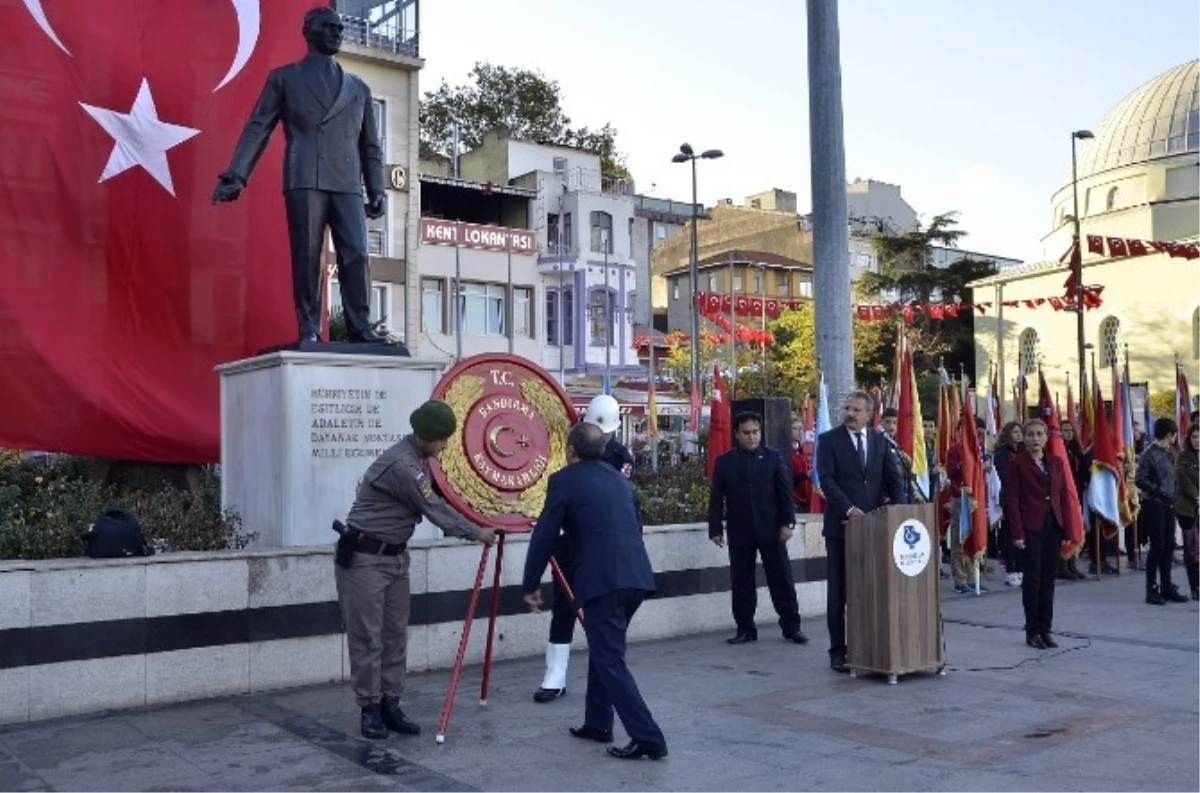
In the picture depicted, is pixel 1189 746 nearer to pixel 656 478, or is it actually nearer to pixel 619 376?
pixel 656 478

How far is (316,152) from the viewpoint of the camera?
9516 millimetres

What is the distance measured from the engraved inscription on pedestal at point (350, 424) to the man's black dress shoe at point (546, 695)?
236 centimetres

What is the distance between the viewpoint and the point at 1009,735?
696 cm

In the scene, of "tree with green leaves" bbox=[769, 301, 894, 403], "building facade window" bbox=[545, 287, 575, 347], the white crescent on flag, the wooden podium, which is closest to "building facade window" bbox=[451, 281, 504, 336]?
"building facade window" bbox=[545, 287, 575, 347]

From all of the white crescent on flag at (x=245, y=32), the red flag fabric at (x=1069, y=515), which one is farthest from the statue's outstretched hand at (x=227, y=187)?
the red flag fabric at (x=1069, y=515)

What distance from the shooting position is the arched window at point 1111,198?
70.3 meters

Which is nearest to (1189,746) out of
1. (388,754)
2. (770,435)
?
(388,754)

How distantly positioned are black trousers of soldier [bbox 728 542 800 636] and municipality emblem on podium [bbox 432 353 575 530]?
72.8 inches

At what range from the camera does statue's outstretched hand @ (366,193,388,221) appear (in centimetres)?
999

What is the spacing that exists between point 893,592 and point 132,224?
7.13 meters

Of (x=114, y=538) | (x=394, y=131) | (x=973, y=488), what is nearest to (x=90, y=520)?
(x=114, y=538)

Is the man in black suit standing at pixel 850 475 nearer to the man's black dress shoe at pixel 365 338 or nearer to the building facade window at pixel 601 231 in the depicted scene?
the man's black dress shoe at pixel 365 338

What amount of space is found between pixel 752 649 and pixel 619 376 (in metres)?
41.0

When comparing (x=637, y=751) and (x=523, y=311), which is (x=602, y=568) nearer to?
(x=637, y=751)
